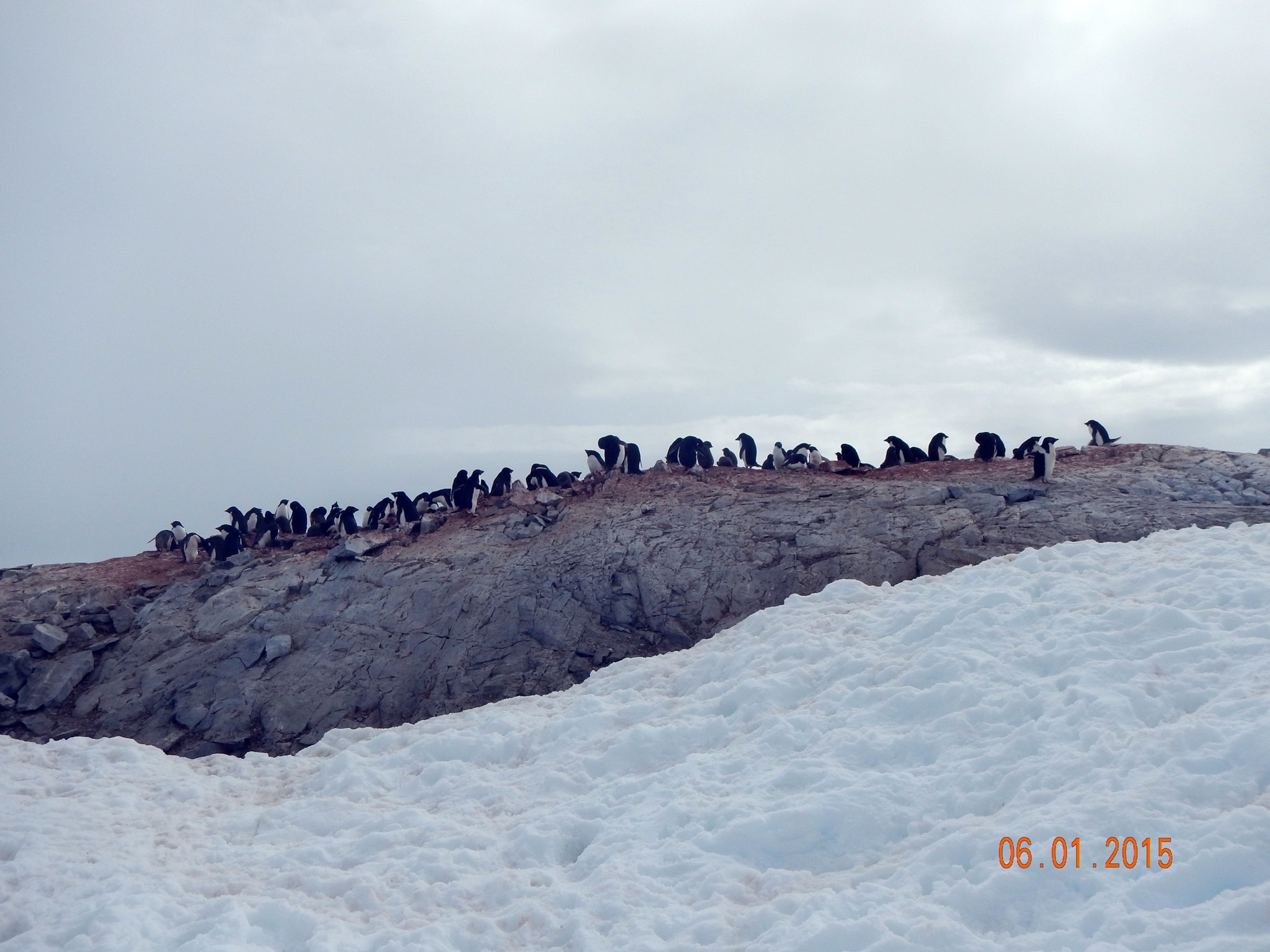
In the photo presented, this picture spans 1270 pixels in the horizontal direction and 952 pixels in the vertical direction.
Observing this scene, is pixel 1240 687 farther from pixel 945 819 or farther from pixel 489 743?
pixel 489 743

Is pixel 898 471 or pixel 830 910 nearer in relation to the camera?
pixel 830 910

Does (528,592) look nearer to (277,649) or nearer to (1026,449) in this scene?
(277,649)

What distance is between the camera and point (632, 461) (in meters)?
22.3

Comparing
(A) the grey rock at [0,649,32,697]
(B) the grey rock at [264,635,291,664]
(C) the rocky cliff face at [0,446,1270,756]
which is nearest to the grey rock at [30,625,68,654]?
(C) the rocky cliff face at [0,446,1270,756]

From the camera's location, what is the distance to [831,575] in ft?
51.1

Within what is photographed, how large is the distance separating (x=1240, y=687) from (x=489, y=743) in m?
6.96

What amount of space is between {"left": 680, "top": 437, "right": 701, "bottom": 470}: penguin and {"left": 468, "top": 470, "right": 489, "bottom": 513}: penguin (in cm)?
499

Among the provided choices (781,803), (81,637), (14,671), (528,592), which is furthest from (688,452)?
(781,803)

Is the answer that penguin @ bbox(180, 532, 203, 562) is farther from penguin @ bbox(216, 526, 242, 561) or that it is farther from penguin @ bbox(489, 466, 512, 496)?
penguin @ bbox(489, 466, 512, 496)

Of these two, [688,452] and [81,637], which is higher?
[688,452]

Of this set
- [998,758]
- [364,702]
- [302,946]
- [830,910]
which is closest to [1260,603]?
[998,758]

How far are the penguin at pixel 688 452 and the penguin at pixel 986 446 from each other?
651 cm

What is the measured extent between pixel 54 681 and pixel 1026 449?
68.8 ft

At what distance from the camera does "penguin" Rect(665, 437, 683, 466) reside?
21.2 meters
